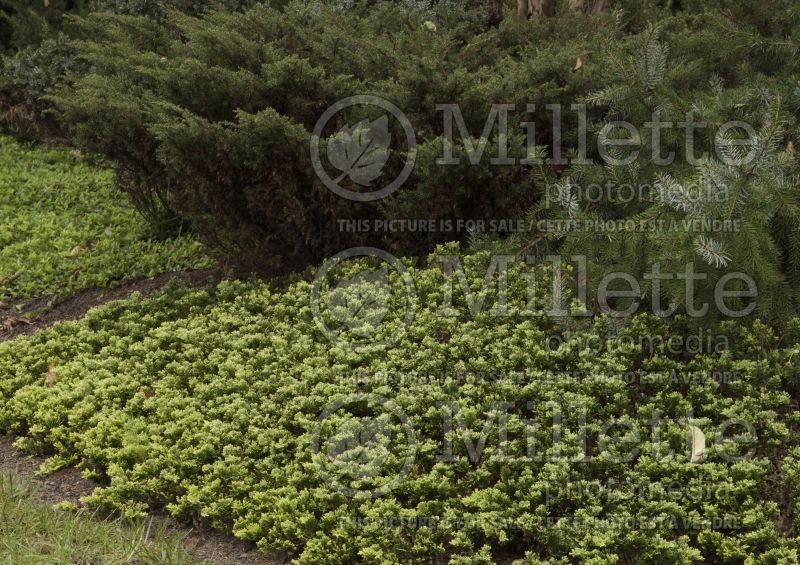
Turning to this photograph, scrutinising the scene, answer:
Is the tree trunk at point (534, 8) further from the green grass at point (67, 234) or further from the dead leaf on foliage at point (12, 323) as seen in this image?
the dead leaf on foliage at point (12, 323)

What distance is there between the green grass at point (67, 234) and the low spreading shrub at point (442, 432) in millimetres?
2042

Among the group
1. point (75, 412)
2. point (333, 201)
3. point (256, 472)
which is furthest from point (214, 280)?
point (256, 472)

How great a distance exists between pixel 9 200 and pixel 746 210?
7.29 m

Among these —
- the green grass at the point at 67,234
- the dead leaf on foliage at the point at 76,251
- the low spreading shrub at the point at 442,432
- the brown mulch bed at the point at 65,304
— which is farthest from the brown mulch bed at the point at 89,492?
the dead leaf on foliage at the point at 76,251

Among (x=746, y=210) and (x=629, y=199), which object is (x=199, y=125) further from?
(x=746, y=210)

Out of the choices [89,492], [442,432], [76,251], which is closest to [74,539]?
[89,492]

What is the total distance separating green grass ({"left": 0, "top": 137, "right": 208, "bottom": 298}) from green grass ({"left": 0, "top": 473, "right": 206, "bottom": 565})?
3181mm

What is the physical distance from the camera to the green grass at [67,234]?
7488 millimetres

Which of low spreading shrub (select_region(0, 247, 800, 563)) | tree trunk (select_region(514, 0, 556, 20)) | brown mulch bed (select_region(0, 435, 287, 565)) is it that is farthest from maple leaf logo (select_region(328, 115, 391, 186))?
tree trunk (select_region(514, 0, 556, 20))

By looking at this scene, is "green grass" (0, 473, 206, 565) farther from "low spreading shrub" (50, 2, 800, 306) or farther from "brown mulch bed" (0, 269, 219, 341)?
"brown mulch bed" (0, 269, 219, 341)

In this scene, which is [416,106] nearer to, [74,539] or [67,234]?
[74,539]

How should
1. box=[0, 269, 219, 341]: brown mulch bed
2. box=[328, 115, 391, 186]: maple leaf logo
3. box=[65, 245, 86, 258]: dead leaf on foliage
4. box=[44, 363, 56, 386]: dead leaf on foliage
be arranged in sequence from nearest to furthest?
1. box=[44, 363, 56, 386]: dead leaf on foliage
2. box=[328, 115, 391, 186]: maple leaf logo
3. box=[0, 269, 219, 341]: brown mulch bed
4. box=[65, 245, 86, 258]: dead leaf on foliage

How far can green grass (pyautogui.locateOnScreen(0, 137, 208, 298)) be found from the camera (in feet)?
24.6

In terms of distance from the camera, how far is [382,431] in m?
4.31
